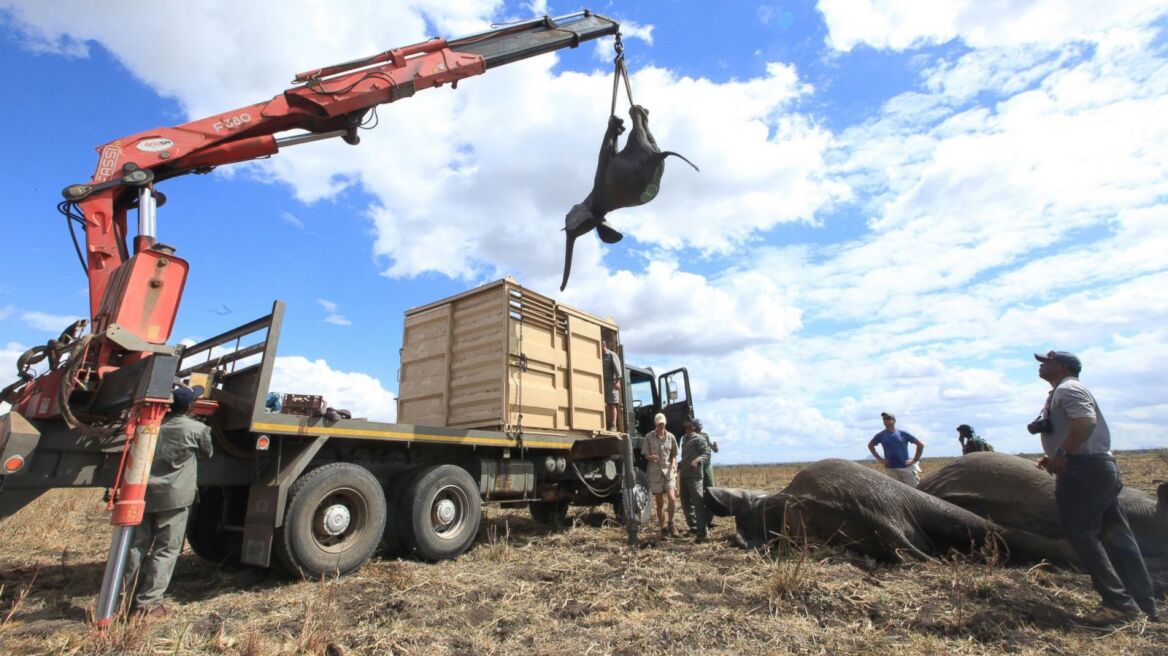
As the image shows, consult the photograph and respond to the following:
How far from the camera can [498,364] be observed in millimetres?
7434

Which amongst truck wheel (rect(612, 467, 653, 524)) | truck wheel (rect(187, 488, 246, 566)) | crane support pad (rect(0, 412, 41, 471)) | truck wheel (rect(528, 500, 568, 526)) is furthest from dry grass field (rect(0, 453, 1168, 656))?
truck wheel (rect(528, 500, 568, 526))

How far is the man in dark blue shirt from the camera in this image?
803 centimetres

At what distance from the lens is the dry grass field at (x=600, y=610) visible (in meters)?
3.51

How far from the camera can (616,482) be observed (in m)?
9.10

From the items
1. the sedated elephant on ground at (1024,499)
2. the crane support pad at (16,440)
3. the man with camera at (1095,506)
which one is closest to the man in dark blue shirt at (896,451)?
the sedated elephant on ground at (1024,499)

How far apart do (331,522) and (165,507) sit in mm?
1338

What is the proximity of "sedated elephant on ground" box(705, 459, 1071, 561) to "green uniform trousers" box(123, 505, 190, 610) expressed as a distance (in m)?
4.76

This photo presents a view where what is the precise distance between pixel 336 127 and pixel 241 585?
4.71m

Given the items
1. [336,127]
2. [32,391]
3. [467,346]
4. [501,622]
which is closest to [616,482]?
[467,346]

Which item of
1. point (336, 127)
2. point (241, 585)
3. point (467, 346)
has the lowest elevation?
point (241, 585)

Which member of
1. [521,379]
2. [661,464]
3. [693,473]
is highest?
[521,379]

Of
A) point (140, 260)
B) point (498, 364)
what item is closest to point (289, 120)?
point (140, 260)

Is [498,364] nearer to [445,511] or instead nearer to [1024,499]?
[445,511]

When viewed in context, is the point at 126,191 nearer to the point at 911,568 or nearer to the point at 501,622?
the point at 501,622
